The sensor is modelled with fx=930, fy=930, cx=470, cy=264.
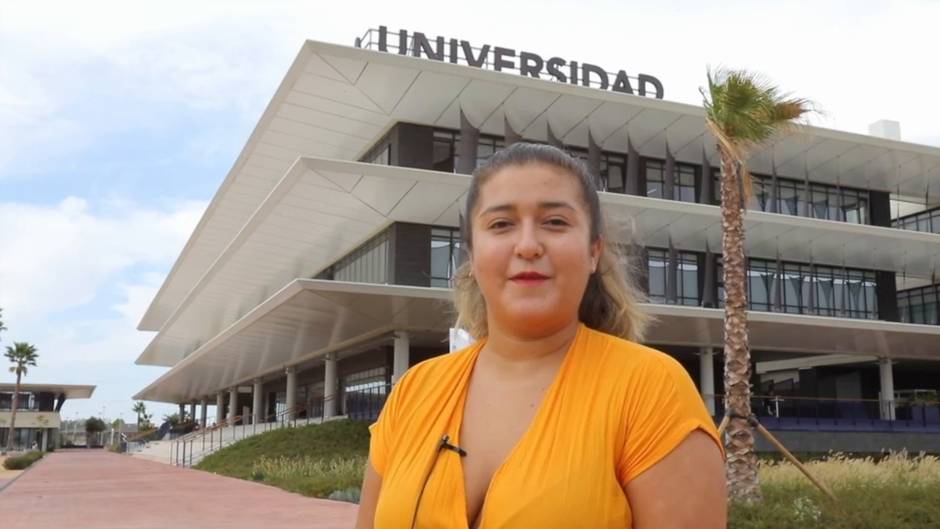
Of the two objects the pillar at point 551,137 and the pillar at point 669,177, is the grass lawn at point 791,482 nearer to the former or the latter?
the pillar at point 551,137

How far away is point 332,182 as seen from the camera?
94.0ft

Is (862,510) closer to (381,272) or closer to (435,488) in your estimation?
(435,488)

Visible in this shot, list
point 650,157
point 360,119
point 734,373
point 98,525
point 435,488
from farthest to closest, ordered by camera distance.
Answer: point 650,157 < point 360,119 < point 734,373 < point 98,525 < point 435,488

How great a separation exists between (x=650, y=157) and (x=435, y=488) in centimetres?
3644

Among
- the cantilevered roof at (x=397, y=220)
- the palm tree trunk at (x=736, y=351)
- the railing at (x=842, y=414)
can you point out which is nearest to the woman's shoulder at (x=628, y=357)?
the palm tree trunk at (x=736, y=351)

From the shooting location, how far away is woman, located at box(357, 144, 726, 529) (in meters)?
1.86

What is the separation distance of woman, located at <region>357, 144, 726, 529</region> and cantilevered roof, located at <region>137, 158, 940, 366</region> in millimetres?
22100

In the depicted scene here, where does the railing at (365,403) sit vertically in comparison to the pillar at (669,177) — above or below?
below

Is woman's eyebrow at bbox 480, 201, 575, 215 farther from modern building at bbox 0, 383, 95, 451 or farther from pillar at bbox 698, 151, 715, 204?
modern building at bbox 0, 383, 95, 451

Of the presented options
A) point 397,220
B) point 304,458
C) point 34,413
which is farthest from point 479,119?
point 34,413

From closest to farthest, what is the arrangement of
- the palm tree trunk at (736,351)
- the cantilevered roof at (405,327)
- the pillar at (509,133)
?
the palm tree trunk at (736,351), the cantilevered roof at (405,327), the pillar at (509,133)

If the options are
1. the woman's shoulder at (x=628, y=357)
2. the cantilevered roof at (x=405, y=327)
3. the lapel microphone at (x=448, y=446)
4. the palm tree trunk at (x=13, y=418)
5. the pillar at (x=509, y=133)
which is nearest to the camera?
the woman's shoulder at (x=628, y=357)

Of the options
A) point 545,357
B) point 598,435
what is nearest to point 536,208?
point 545,357

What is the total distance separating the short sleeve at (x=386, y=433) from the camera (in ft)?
7.59
